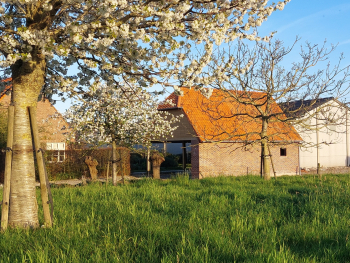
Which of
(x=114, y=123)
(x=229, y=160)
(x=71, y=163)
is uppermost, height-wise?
(x=114, y=123)

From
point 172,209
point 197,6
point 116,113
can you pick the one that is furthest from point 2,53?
point 116,113

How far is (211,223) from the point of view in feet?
17.6

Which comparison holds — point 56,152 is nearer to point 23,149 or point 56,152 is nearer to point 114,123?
point 114,123

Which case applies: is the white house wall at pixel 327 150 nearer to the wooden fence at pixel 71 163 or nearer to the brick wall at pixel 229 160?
the brick wall at pixel 229 160

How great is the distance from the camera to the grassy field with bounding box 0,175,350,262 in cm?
398

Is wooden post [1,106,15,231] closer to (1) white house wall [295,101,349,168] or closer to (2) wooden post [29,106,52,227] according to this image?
(2) wooden post [29,106,52,227]

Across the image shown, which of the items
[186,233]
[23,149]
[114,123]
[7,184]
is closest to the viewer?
[186,233]

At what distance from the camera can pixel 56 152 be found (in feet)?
74.5

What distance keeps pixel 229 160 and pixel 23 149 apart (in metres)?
18.0

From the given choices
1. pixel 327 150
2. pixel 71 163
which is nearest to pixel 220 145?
pixel 71 163

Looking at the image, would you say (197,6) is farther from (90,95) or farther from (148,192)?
(148,192)

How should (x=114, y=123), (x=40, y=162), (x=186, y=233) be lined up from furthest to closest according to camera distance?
(x=114, y=123) → (x=40, y=162) → (x=186, y=233)

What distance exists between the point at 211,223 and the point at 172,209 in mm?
1131

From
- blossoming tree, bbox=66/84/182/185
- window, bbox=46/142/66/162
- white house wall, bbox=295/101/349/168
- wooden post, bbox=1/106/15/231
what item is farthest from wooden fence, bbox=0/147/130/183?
white house wall, bbox=295/101/349/168
